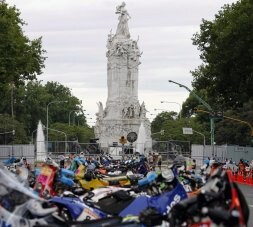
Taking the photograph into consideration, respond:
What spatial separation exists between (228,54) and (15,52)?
12596 millimetres

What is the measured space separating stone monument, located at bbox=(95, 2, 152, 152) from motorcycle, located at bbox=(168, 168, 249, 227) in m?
91.2

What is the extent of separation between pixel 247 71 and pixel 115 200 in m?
39.9

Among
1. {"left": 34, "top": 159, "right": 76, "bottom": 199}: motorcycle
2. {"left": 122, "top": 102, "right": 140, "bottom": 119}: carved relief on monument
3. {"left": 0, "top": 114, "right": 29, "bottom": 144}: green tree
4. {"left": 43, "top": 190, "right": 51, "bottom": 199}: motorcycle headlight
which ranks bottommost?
{"left": 43, "top": 190, "right": 51, "bottom": 199}: motorcycle headlight

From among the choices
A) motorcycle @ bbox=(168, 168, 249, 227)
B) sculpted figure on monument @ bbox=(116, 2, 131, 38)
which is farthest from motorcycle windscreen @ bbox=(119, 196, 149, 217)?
sculpted figure on monument @ bbox=(116, 2, 131, 38)

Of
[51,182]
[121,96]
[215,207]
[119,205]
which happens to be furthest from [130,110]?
[215,207]

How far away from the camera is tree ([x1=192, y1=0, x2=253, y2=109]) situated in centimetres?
4966

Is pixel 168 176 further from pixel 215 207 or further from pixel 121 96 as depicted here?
pixel 121 96

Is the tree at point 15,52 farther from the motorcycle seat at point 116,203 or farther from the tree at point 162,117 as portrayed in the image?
the tree at point 162,117

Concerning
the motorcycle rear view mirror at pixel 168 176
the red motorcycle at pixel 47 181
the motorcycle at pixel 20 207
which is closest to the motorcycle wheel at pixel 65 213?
the motorcycle rear view mirror at pixel 168 176

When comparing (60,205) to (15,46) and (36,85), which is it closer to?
(15,46)

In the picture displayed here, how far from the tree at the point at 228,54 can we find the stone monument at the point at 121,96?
43088 millimetres

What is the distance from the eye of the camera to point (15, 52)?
4891 centimetres

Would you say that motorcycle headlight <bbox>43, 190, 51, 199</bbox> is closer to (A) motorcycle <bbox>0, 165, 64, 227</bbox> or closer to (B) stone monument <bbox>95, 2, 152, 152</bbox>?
(A) motorcycle <bbox>0, 165, 64, 227</bbox>

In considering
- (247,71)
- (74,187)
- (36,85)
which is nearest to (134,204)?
(74,187)
